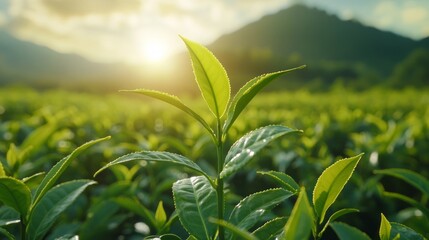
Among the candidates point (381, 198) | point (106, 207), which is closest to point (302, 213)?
point (106, 207)

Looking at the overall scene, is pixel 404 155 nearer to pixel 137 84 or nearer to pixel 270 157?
pixel 270 157

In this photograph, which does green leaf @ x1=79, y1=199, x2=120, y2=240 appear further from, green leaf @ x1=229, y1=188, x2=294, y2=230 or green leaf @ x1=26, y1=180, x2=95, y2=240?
green leaf @ x1=229, y1=188, x2=294, y2=230

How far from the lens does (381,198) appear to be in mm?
2896

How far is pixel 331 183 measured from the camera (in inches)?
49.0

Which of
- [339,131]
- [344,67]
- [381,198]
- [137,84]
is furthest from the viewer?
[344,67]

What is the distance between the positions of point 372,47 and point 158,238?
5704 inches

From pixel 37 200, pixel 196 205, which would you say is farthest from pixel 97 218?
pixel 196 205

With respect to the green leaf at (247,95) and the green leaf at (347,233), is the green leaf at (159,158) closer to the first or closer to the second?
the green leaf at (247,95)

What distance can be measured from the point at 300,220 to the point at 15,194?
0.85 m

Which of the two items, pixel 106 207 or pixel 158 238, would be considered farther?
pixel 106 207

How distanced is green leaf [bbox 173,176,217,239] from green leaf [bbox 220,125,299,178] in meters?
0.21

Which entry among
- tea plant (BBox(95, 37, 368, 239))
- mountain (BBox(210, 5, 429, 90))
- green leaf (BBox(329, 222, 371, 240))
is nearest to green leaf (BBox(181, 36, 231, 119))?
tea plant (BBox(95, 37, 368, 239))

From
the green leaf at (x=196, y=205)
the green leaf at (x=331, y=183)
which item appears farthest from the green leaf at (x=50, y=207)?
the green leaf at (x=331, y=183)

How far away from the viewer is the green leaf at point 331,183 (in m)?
1.20
